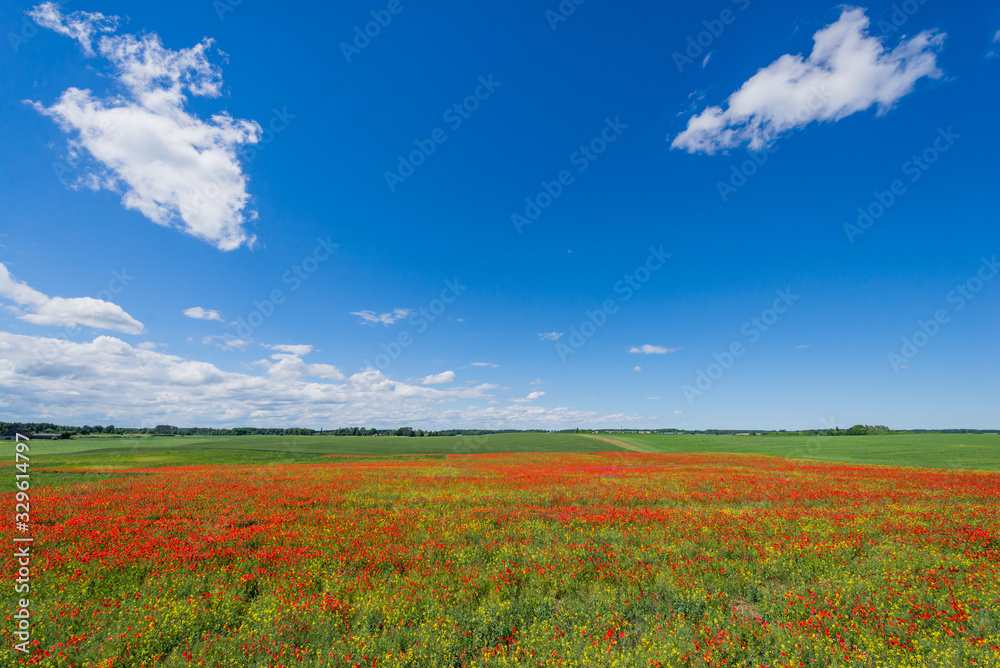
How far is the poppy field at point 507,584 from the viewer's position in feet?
21.7

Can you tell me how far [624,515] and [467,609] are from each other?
9481 millimetres

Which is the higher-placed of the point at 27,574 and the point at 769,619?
the point at 27,574

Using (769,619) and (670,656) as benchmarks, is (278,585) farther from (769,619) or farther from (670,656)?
(769,619)

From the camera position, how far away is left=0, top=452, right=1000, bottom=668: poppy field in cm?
662

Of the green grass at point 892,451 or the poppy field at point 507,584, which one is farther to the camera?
the green grass at point 892,451

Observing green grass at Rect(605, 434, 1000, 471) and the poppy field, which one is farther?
green grass at Rect(605, 434, 1000, 471)

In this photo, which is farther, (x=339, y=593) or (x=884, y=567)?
(x=884, y=567)

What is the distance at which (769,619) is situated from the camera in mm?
7688

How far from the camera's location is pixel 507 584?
9.17 metres

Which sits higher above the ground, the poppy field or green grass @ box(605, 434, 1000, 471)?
the poppy field

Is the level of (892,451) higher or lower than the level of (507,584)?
lower

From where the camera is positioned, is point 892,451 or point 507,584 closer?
point 507,584

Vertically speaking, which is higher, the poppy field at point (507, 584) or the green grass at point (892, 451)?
the poppy field at point (507, 584)

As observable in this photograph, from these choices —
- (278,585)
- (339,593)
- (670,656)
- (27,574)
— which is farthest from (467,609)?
(27,574)
